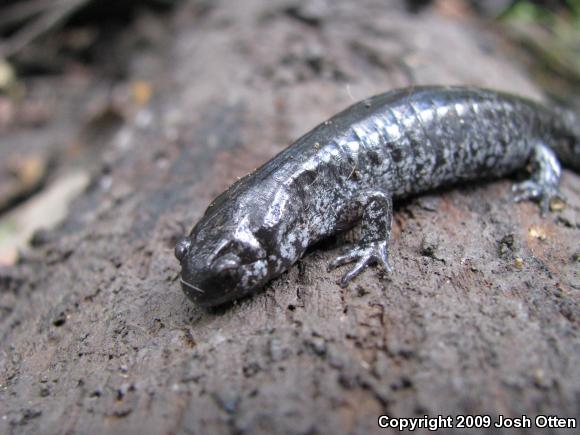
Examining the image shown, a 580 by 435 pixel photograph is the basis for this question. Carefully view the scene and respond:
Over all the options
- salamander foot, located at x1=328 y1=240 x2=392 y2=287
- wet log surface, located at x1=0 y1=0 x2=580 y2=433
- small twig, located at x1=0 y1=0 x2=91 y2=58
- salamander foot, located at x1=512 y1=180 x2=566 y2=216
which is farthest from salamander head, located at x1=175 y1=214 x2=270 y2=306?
small twig, located at x1=0 y1=0 x2=91 y2=58

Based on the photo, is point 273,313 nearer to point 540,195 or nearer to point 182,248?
point 182,248

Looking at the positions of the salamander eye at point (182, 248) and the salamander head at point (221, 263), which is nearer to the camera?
the salamander head at point (221, 263)

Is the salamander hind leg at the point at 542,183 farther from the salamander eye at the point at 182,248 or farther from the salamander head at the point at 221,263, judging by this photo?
the salamander eye at the point at 182,248

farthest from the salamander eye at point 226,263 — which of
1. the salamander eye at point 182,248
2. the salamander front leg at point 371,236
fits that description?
the salamander front leg at point 371,236

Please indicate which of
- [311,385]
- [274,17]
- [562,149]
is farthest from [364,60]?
[311,385]

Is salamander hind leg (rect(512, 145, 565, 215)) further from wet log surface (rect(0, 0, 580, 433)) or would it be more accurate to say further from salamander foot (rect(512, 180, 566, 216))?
wet log surface (rect(0, 0, 580, 433))
